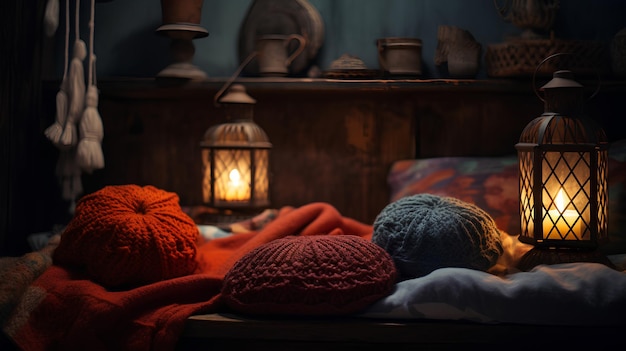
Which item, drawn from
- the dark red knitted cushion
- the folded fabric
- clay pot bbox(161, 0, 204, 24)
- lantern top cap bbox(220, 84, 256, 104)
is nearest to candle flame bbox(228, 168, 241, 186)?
lantern top cap bbox(220, 84, 256, 104)

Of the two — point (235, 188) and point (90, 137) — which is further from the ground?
point (90, 137)

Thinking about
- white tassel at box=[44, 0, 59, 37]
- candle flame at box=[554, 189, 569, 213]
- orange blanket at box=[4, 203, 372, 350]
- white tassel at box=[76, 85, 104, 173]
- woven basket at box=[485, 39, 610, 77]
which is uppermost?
white tassel at box=[44, 0, 59, 37]

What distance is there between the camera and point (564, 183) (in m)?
1.59

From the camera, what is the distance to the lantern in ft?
5.11

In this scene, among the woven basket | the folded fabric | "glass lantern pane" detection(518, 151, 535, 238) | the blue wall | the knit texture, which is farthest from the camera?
the blue wall

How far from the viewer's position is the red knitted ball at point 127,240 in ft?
5.17

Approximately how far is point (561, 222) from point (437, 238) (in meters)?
0.30

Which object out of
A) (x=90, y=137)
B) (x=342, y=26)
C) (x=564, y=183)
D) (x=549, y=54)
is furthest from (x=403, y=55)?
(x=90, y=137)

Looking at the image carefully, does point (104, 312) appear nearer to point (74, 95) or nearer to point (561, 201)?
point (74, 95)

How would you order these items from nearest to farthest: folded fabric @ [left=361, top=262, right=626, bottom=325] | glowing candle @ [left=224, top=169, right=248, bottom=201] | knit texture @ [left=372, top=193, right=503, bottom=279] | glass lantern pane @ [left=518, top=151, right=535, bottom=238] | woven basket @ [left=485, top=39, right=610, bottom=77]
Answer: folded fabric @ [left=361, top=262, right=626, bottom=325]
knit texture @ [left=372, top=193, right=503, bottom=279]
glass lantern pane @ [left=518, top=151, right=535, bottom=238]
woven basket @ [left=485, top=39, right=610, bottom=77]
glowing candle @ [left=224, top=169, right=248, bottom=201]

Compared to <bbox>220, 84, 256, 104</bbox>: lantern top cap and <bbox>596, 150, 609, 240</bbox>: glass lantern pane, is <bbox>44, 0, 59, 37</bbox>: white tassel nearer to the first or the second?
<bbox>220, 84, 256, 104</bbox>: lantern top cap

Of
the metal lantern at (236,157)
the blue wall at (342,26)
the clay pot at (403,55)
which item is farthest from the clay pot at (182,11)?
the clay pot at (403,55)

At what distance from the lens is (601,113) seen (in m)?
2.24

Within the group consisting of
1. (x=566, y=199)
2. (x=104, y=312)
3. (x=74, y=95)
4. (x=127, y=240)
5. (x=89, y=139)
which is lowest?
(x=104, y=312)
